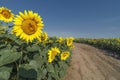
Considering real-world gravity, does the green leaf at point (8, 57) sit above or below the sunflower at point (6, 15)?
below

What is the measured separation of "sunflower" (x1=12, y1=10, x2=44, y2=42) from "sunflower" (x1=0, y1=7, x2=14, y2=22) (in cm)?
96

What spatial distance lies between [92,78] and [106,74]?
1.40 m

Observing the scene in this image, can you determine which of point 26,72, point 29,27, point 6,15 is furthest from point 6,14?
point 26,72

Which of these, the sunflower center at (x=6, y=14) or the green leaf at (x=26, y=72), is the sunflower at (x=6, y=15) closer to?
the sunflower center at (x=6, y=14)

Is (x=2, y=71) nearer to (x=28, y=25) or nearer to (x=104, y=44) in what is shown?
(x=28, y=25)

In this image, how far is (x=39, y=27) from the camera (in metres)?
3.23

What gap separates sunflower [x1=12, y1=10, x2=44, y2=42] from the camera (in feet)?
10.1

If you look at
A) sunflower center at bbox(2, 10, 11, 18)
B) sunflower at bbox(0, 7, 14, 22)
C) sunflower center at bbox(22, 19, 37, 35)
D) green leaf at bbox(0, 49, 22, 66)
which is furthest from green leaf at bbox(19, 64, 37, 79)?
sunflower center at bbox(2, 10, 11, 18)

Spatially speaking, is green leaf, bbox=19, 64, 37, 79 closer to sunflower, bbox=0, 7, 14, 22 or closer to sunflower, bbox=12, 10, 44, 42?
sunflower, bbox=12, 10, 44, 42

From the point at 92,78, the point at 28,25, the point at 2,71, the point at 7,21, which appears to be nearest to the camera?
the point at 2,71

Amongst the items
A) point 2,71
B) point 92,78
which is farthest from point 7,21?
point 92,78

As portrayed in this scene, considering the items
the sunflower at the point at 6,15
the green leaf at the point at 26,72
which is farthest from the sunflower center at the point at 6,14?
the green leaf at the point at 26,72

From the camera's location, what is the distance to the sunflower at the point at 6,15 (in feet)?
13.5

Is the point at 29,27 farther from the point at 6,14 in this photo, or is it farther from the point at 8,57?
the point at 6,14
